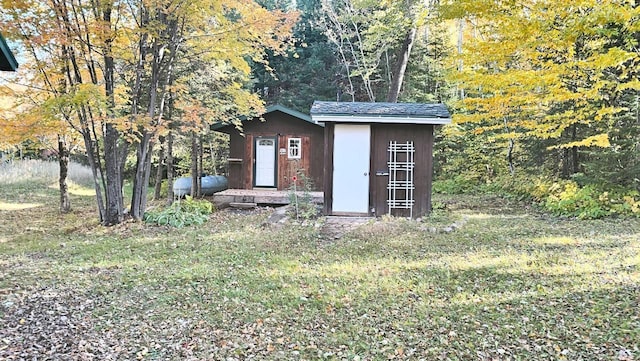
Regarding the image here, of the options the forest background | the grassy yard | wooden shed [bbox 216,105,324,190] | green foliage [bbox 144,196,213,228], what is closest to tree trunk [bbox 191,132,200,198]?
wooden shed [bbox 216,105,324,190]

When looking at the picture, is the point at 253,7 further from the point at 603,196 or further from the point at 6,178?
the point at 6,178

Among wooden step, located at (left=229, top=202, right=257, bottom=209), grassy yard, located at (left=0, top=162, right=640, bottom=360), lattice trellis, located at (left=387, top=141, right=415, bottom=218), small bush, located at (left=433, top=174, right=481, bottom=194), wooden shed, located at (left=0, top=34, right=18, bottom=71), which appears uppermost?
wooden shed, located at (left=0, top=34, right=18, bottom=71)

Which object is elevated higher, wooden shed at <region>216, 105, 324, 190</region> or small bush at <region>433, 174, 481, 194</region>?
wooden shed at <region>216, 105, 324, 190</region>

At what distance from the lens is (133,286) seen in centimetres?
466

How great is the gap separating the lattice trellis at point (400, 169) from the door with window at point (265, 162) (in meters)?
5.67

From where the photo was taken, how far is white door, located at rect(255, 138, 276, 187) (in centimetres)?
1390

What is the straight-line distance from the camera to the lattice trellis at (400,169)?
29.6ft

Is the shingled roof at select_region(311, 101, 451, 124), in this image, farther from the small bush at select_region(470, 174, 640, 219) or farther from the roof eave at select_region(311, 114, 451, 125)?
the small bush at select_region(470, 174, 640, 219)

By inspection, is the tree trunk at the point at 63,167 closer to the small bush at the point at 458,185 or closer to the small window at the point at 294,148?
the small window at the point at 294,148

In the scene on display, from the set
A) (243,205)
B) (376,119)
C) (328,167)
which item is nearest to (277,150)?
(243,205)

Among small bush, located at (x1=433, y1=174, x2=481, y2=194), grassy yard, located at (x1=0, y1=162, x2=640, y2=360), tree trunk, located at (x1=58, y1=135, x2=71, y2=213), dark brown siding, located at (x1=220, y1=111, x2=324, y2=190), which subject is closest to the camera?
grassy yard, located at (x1=0, y1=162, x2=640, y2=360)

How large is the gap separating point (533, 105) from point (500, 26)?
13.2 feet

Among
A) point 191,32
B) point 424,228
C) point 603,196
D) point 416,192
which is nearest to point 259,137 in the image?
point 191,32

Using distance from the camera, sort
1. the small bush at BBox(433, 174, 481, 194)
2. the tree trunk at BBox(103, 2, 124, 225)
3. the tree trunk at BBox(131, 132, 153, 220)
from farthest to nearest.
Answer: the small bush at BBox(433, 174, 481, 194) < the tree trunk at BBox(131, 132, 153, 220) < the tree trunk at BBox(103, 2, 124, 225)
